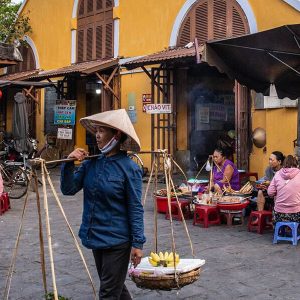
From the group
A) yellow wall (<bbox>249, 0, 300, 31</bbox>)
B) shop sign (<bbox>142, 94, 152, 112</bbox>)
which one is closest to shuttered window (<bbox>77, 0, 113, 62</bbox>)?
shop sign (<bbox>142, 94, 152, 112</bbox>)

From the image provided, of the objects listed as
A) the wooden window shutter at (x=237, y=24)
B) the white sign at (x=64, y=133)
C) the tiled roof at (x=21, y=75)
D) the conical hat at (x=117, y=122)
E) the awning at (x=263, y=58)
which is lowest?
the conical hat at (x=117, y=122)

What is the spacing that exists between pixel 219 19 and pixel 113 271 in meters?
11.0

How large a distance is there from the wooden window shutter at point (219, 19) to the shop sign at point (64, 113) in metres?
5.43

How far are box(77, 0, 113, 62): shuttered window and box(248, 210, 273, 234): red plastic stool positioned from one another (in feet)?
32.2

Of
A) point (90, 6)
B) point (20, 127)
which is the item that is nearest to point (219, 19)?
point (90, 6)

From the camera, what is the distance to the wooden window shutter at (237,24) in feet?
41.4

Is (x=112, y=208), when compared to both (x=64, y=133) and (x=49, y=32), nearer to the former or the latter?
(x=64, y=133)

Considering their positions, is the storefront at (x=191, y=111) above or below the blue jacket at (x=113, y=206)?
above

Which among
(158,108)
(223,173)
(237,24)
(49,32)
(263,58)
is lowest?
(223,173)

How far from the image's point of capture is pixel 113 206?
3332mm

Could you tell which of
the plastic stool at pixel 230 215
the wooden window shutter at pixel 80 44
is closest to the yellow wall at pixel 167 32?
the wooden window shutter at pixel 80 44

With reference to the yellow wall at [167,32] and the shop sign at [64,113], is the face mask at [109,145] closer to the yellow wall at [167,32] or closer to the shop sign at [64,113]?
the yellow wall at [167,32]

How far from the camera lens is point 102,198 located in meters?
3.33

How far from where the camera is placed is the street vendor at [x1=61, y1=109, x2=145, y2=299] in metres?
3.29
